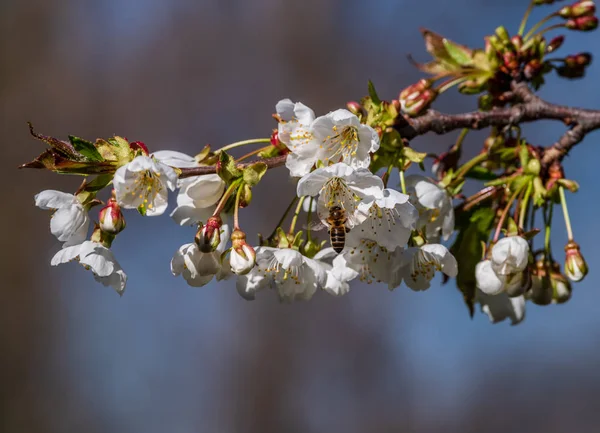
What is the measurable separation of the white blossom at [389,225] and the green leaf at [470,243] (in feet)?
0.79

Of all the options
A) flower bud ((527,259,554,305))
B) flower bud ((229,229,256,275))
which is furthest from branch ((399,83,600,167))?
flower bud ((229,229,256,275))

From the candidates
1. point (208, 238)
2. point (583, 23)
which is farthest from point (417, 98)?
point (583, 23)

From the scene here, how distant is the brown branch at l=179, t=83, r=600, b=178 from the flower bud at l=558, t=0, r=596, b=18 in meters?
0.40

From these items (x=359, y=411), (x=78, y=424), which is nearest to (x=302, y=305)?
(x=359, y=411)

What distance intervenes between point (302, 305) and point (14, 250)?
95.3 inches

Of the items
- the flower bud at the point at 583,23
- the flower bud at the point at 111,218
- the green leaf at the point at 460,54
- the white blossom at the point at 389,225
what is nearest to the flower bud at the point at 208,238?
the flower bud at the point at 111,218

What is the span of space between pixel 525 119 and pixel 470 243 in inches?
12.0

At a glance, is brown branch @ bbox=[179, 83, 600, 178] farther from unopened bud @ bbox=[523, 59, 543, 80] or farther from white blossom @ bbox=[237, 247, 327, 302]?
white blossom @ bbox=[237, 247, 327, 302]

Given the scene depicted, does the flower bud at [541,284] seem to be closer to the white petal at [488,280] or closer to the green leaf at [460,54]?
the white petal at [488,280]

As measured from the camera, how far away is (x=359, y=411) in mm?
5141

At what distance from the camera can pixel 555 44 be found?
59.6 inches

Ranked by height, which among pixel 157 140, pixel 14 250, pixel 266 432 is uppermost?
pixel 157 140

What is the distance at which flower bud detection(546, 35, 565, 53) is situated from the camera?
151 centimetres

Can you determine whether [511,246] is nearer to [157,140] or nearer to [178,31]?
[157,140]
